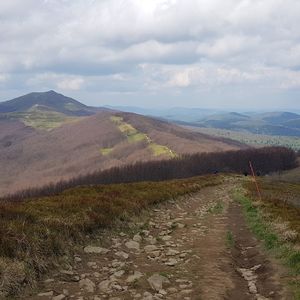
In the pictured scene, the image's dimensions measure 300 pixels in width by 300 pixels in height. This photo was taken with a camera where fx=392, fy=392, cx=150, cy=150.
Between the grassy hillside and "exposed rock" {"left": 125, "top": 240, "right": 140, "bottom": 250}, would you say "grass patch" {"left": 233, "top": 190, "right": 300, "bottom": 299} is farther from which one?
"exposed rock" {"left": 125, "top": 240, "right": 140, "bottom": 250}

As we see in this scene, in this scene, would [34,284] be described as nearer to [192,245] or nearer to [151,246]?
[151,246]

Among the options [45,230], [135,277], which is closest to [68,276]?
[135,277]

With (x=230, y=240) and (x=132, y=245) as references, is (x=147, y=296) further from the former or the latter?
(x=230, y=240)

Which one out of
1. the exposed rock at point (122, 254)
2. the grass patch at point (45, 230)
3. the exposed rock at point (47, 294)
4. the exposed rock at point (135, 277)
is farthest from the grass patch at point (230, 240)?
the exposed rock at point (47, 294)

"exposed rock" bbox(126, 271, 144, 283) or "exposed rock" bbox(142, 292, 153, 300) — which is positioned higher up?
"exposed rock" bbox(142, 292, 153, 300)

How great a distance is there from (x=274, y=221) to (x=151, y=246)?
7.61m

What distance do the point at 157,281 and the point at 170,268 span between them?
162 centimetres

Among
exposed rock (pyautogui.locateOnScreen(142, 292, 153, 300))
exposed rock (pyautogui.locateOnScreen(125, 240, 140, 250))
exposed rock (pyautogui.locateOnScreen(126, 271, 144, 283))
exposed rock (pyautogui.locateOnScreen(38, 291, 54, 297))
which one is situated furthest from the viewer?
exposed rock (pyautogui.locateOnScreen(125, 240, 140, 250))

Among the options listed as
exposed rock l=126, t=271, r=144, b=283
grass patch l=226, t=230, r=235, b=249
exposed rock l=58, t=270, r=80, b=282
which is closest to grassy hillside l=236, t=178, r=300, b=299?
grass patch l=226, t=230, r=235, b=249

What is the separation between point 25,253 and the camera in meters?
11.0

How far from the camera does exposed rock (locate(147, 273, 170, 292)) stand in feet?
35.3

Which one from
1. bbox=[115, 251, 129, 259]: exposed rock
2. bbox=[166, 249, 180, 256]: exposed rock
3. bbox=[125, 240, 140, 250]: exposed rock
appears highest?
bbox=[115, 251, 129, 259]: exposed rock

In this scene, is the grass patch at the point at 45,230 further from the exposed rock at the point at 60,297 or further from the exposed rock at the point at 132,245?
the exposed rock at the point at 132,245

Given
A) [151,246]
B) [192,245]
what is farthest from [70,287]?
[192,245]
